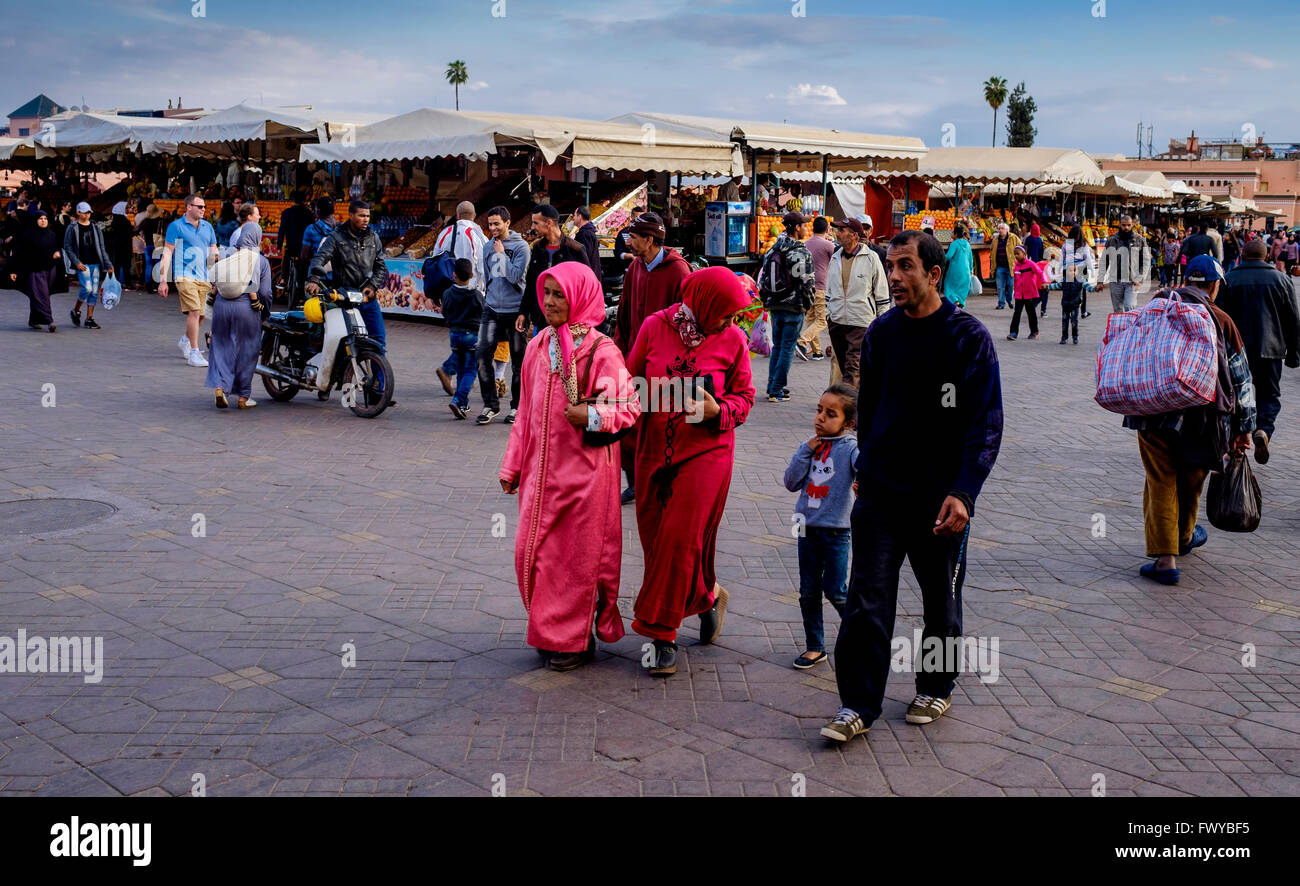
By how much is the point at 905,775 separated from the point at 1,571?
186 inches

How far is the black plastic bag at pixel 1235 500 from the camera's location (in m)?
6.27

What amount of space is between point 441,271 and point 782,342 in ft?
11.3

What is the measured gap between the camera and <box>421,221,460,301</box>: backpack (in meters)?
11.2

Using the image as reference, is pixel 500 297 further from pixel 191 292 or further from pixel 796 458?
pixel 796 458

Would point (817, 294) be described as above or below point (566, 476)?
above

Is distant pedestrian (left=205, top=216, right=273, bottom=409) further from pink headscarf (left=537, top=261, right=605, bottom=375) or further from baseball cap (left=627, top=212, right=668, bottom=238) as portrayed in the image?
pink headscarf (left=537, top=261, right=605, bottom=375)

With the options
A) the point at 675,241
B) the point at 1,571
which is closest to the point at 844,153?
the point at 675,241

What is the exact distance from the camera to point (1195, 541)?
6.86 meters

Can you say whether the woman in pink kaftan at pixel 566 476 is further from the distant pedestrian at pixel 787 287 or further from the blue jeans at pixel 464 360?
the distant pedestrian at pixel 787 287

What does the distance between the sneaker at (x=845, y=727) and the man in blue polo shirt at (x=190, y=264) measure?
35.8ft

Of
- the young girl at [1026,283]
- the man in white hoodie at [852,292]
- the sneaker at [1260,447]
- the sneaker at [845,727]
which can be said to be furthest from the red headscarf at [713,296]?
the young girl at [1026,283]

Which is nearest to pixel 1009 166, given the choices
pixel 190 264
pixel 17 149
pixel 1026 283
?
pixel 1026 283
